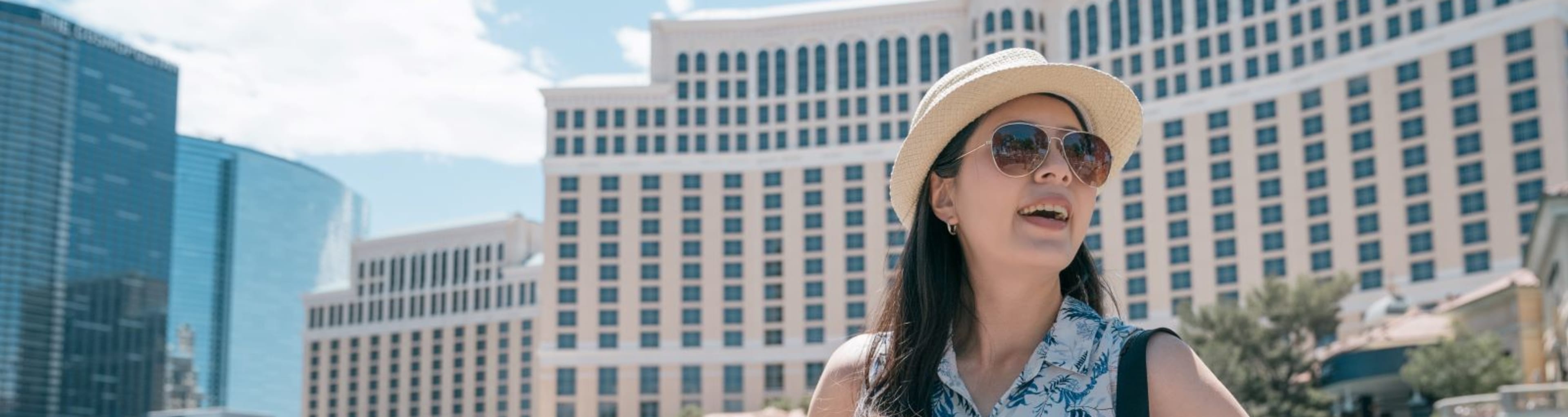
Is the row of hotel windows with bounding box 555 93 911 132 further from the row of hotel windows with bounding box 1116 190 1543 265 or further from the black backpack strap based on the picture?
the black backpack strap

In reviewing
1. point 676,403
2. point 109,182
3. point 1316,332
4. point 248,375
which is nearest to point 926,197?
point 1316,332

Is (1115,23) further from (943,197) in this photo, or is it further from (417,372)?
(943,197)

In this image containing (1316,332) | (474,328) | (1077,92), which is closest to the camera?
(1077,92)

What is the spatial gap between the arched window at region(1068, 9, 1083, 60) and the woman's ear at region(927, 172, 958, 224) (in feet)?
266

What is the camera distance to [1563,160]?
6384 centimetres

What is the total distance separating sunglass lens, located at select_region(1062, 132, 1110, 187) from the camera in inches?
98.5

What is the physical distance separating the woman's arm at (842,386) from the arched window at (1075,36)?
8105 cm

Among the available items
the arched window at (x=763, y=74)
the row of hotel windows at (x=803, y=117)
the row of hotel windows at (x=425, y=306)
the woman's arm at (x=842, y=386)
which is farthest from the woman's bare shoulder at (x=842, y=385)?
the row of hotel windows at (x=425, y=306)

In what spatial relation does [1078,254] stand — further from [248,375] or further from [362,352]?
[248,375]

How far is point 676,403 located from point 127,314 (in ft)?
279

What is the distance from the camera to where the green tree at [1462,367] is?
44.1 meters

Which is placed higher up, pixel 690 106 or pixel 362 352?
pixel 690 106

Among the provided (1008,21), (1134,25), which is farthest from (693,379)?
(1134,25)

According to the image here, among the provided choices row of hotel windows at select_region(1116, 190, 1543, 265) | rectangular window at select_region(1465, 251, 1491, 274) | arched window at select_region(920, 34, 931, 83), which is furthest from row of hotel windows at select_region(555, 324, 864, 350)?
rectangular window at select_region(1465, 251, 1491, 274)
